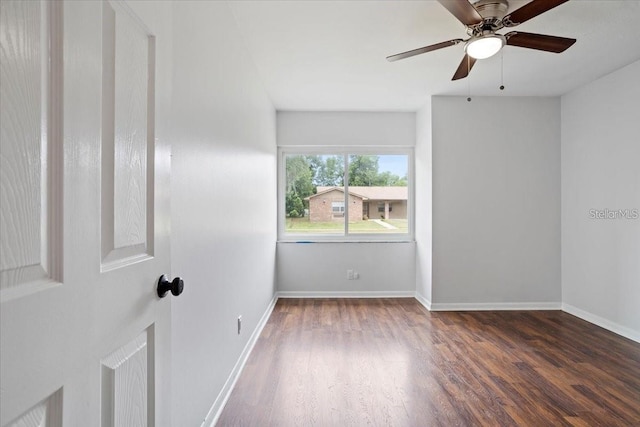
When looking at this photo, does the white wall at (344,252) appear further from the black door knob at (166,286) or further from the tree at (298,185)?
the black door knob at (166,286)

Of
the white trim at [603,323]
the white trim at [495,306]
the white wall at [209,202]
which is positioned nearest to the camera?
the white wall at [209,202]

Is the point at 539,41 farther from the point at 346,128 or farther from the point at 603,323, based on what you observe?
the point at 603,323

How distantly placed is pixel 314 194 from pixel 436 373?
9.56ft

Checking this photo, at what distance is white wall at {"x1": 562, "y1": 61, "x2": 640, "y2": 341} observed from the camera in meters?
→ 3.23

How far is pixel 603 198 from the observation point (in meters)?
3.55

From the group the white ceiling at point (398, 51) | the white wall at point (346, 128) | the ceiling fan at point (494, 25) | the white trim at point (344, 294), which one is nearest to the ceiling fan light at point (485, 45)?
the ceiling fan at point (494, 25)

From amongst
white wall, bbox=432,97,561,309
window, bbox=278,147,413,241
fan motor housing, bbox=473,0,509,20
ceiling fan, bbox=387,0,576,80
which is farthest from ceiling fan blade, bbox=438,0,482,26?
window, bbox=278,147,413,241

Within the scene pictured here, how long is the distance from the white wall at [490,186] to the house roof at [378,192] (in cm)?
80

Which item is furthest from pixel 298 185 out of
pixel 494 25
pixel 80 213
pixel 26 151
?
pixel 26 151

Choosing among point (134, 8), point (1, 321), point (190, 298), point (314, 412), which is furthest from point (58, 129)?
point (314, 412)

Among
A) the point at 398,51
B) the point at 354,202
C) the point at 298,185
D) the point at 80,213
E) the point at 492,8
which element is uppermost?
the point at 398,51

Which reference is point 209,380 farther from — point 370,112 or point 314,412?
point 370,112

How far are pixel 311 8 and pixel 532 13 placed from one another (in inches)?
50.9

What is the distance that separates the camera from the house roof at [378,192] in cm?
492
